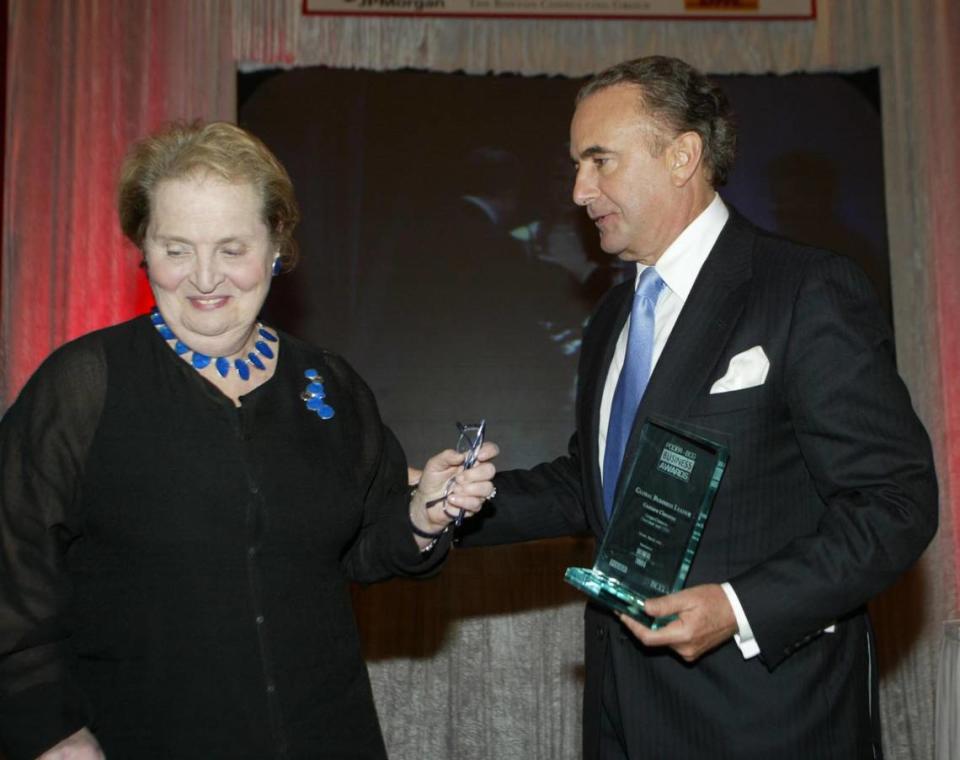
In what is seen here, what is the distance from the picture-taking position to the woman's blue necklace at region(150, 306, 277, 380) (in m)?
2.09

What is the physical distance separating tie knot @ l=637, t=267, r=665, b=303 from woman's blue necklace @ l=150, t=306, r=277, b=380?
2.95 ft

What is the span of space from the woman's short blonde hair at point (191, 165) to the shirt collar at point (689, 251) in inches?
37.0

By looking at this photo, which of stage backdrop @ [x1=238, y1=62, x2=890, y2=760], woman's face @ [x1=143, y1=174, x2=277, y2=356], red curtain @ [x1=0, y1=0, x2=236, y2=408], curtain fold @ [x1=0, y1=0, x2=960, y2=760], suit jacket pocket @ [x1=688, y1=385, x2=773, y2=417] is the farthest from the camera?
stage backdrop @ [x1=238, y1=62, x2=890, y2=760]

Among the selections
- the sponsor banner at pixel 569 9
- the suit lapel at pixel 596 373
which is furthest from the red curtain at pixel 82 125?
the suit lapel at pixel 596 373

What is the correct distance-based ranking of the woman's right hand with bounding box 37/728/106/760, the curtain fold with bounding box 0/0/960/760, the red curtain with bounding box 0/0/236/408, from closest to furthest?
the woman's right hand with bounding box 37/728/106/760 < the curtain fold with bounding box 0/0/960/760 < the red curtain with bounding box 0/0/236/408

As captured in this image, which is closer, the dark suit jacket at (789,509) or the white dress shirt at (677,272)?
the dark suit jacket at (789,509)

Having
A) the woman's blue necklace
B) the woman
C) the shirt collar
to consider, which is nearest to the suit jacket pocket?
the shirt collar

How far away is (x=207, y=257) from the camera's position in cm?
201

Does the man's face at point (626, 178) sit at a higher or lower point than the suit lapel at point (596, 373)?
higher

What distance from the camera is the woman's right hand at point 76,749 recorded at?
1787mm

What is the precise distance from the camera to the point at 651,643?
6.23 ft

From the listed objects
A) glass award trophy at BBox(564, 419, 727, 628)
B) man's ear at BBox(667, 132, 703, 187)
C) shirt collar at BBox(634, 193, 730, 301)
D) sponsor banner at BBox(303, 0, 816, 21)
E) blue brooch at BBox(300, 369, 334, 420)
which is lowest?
glass award trophy at BBox(564, 419, 727, 628)

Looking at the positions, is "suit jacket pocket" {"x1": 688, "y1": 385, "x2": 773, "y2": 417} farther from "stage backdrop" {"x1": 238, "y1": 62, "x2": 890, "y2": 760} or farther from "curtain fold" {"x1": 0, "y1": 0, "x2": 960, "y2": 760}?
"stage backdrop" {"x1": 238, "y1": 62, "x2": 890, "y2": 760}

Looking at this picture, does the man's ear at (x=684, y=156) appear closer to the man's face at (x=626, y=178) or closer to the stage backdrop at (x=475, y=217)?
the man's face at (x=626, y=178)
